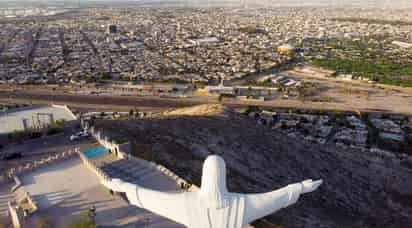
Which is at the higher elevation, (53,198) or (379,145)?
(53,198)

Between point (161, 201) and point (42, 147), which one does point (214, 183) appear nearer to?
point (161, 201)

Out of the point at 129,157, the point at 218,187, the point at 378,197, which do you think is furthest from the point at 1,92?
the point at 218,187

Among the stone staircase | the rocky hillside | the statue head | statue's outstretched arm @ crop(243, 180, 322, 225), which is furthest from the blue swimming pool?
statue's outstretched arm @ crop(243, 180, 322, 225)

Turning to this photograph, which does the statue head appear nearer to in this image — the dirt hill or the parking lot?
the parking lot

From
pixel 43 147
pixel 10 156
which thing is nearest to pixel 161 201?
pixel 10 156

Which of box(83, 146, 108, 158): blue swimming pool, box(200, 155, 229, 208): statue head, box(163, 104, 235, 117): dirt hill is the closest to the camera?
box(200, 155, 229, 208): statue head

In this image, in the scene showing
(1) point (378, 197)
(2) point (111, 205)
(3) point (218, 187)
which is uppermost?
(3) point (218, 187)

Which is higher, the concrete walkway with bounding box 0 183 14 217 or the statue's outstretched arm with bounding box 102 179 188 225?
the statue's outstretched arm with bounding box 102 179 188 225

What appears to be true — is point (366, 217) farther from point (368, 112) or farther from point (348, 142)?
point (368, 112)
